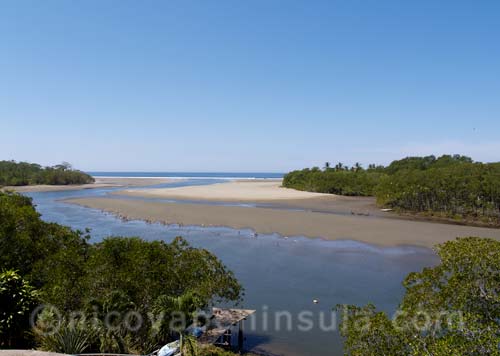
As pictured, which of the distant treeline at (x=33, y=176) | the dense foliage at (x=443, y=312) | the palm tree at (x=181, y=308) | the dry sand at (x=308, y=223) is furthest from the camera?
the distant treeline at (x=33, y=176)

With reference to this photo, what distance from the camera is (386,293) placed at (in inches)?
1009

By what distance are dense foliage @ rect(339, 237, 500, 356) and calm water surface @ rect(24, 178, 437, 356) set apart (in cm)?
705

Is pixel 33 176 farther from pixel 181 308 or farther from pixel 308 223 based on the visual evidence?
pixel 181 308

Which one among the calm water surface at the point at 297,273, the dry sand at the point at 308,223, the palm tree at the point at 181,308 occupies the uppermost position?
the palm tree at the point at 181,308

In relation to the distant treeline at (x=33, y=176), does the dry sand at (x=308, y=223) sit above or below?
below

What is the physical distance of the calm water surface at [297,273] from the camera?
19875 millimetres

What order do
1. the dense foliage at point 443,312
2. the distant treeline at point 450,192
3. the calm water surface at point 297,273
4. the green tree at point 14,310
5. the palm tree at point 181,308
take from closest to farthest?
1. the dense foliage at point 443,312
2. the palm tree at point 181,308
3. the green tree at point 14,310
4. the calm water surface at point 297,273
5. the distant treeline at point 450,192

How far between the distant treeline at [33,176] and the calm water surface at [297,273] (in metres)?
92.3

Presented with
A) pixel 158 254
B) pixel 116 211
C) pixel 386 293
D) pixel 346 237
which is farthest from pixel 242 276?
pixel 116 211

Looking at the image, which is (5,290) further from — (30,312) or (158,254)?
(158,254)

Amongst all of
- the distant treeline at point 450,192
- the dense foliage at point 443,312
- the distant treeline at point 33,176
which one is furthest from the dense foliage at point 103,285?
the distant treeline at point 33,176

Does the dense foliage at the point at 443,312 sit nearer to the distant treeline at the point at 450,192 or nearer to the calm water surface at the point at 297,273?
the calm water surface at the point at 297,273

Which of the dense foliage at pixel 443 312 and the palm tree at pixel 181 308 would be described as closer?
the dense foliage at pixel 443 312

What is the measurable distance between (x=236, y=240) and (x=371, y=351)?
31164 millimetres
